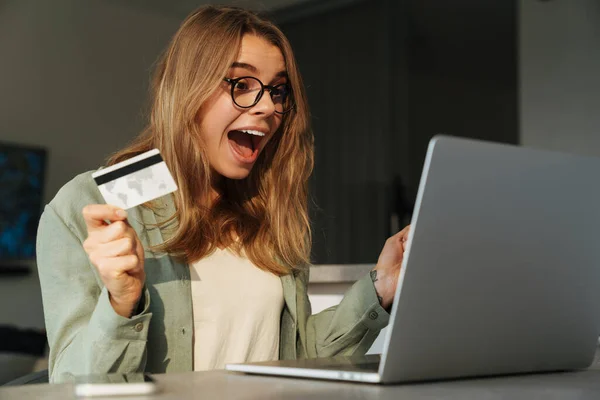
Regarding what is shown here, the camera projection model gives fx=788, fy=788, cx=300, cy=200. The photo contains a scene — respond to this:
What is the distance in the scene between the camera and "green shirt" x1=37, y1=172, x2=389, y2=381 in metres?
1.05

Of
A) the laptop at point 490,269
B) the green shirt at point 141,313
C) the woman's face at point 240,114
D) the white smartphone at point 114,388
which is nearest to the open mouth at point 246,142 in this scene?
the woman's face at point 240,114

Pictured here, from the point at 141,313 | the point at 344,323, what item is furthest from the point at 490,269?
the point at 344,323

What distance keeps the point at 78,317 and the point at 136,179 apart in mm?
364

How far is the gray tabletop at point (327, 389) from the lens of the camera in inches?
26.9

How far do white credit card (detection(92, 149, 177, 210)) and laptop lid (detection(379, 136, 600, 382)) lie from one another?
30cm

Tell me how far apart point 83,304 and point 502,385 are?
0.63 meters

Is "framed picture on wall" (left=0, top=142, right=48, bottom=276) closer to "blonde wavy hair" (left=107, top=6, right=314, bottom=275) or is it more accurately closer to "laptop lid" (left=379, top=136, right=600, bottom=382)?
"blonde wavy hair" (left=107, top=6, right=314, bottom=275)

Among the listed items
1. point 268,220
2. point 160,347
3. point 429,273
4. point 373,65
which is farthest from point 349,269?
point 373,65

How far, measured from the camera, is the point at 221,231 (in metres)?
1.48

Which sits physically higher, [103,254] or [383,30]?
[383,30]

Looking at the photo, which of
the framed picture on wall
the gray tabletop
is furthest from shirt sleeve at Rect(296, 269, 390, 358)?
the framed picture on wall

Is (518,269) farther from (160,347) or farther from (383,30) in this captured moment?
(383,30)

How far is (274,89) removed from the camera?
1.49 metres

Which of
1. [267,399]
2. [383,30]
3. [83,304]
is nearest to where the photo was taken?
[267,399]
